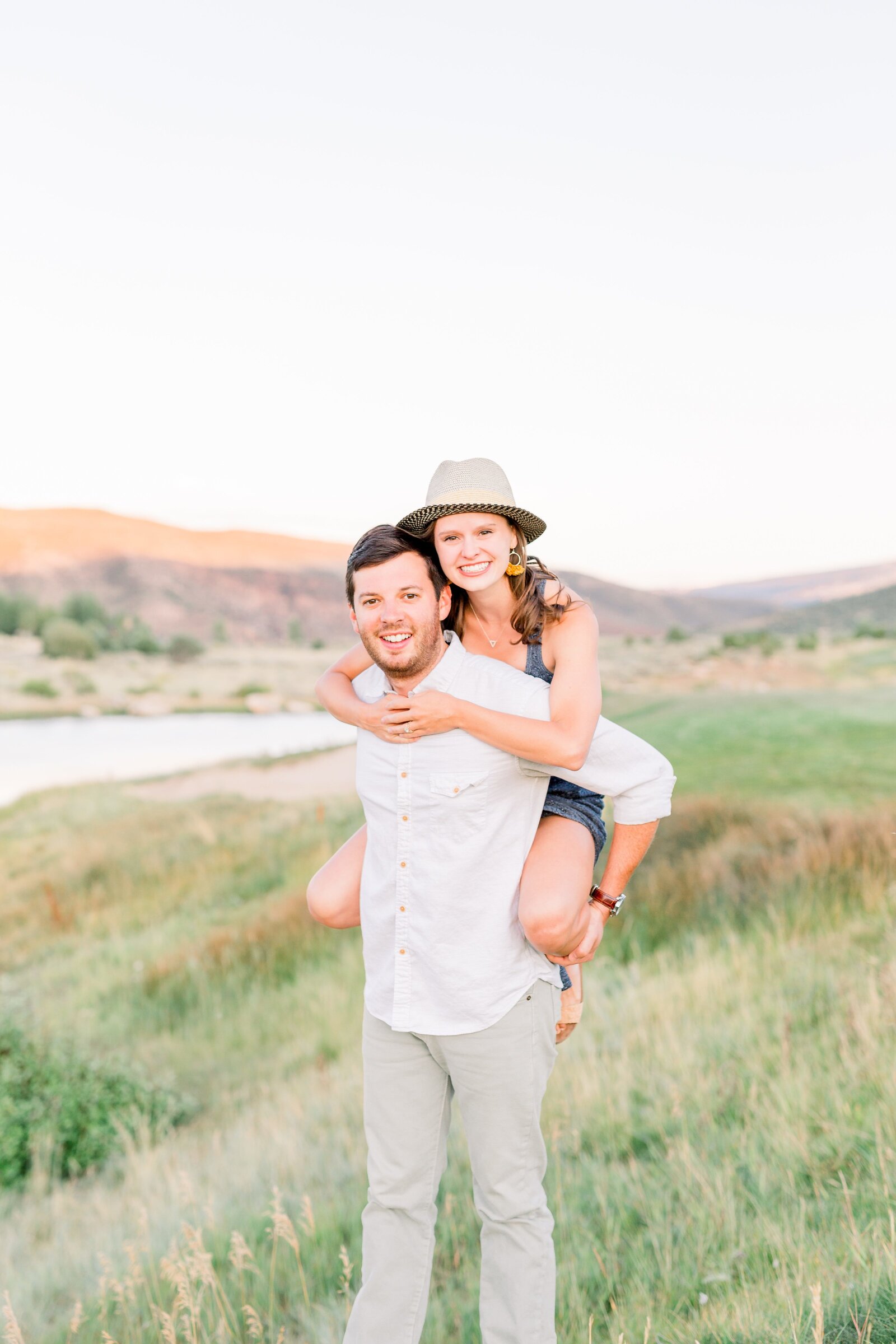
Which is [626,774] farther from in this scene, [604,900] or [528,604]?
[528,604]

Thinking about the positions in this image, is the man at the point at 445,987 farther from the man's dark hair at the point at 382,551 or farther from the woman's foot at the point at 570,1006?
the woman's foot at the point at 570,1006

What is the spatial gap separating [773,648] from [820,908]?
21.6 meters

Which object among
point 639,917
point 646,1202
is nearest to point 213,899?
point 639,917

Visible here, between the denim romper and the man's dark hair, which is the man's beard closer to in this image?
the man's dark hair

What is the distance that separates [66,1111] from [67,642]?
38.3 meters

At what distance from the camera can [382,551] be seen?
93.7 inches

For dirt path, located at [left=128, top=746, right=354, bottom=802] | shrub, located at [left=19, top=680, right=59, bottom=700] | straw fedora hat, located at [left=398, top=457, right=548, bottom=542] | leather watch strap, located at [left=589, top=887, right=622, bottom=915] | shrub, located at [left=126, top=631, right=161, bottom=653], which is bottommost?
dirt path, located at [left=128, top=746, right=354, bottom=802]

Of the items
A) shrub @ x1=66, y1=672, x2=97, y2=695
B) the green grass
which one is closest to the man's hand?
the green grass

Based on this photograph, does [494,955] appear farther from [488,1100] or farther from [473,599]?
[473,599]

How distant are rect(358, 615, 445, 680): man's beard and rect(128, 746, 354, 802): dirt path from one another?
16.8m

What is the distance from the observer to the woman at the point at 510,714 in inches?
88.2

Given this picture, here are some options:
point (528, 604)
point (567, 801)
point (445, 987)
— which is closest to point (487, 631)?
point (528, 604)

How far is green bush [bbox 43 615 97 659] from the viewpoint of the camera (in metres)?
41.3

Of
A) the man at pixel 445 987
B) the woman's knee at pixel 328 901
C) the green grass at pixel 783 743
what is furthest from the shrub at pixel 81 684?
the man at pixel 445 987
